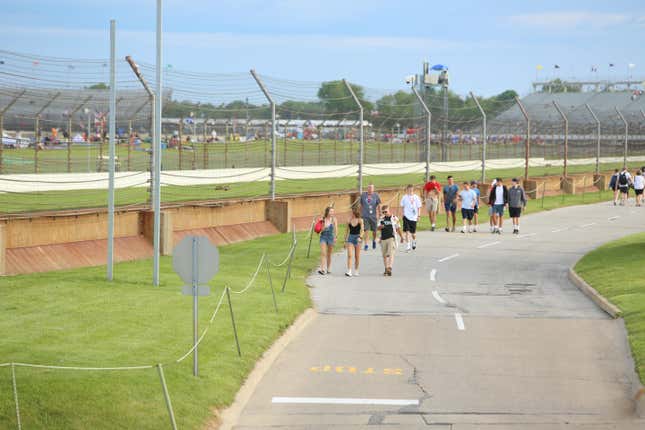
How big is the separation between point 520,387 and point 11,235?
10001 millimetres

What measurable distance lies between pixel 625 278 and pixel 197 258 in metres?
12.0

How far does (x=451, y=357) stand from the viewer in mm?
14344

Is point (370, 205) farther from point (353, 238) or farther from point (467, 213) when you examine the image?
point (467, 213)

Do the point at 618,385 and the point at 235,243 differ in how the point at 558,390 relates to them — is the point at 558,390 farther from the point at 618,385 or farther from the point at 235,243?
the point at 235,243

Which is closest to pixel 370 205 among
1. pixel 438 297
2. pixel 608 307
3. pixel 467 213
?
pixel 467 213

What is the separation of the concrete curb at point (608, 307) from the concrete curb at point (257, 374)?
14.1ft

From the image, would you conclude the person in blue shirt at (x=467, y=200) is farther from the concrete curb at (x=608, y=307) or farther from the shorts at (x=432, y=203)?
the concrete curb at (x=608, y=307)

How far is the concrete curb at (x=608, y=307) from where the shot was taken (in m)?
Result: 11.8

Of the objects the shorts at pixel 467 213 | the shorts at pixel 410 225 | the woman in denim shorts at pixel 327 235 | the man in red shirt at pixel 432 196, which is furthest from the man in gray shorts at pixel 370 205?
the shorts at pixel 467 213

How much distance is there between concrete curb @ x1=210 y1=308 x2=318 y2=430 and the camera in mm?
10758

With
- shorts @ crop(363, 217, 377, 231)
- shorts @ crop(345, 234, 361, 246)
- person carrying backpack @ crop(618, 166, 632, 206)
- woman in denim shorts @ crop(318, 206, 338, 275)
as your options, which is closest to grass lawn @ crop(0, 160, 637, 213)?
shorts @ crop(363, 217, 377, 231)

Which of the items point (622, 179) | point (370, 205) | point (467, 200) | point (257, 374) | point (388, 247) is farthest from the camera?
point (622, 179)

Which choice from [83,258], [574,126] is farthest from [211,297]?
[574,126]

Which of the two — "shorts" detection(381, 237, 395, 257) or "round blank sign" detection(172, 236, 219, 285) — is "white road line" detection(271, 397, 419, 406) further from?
"shorts" detection(381, 237, 395, 257)
